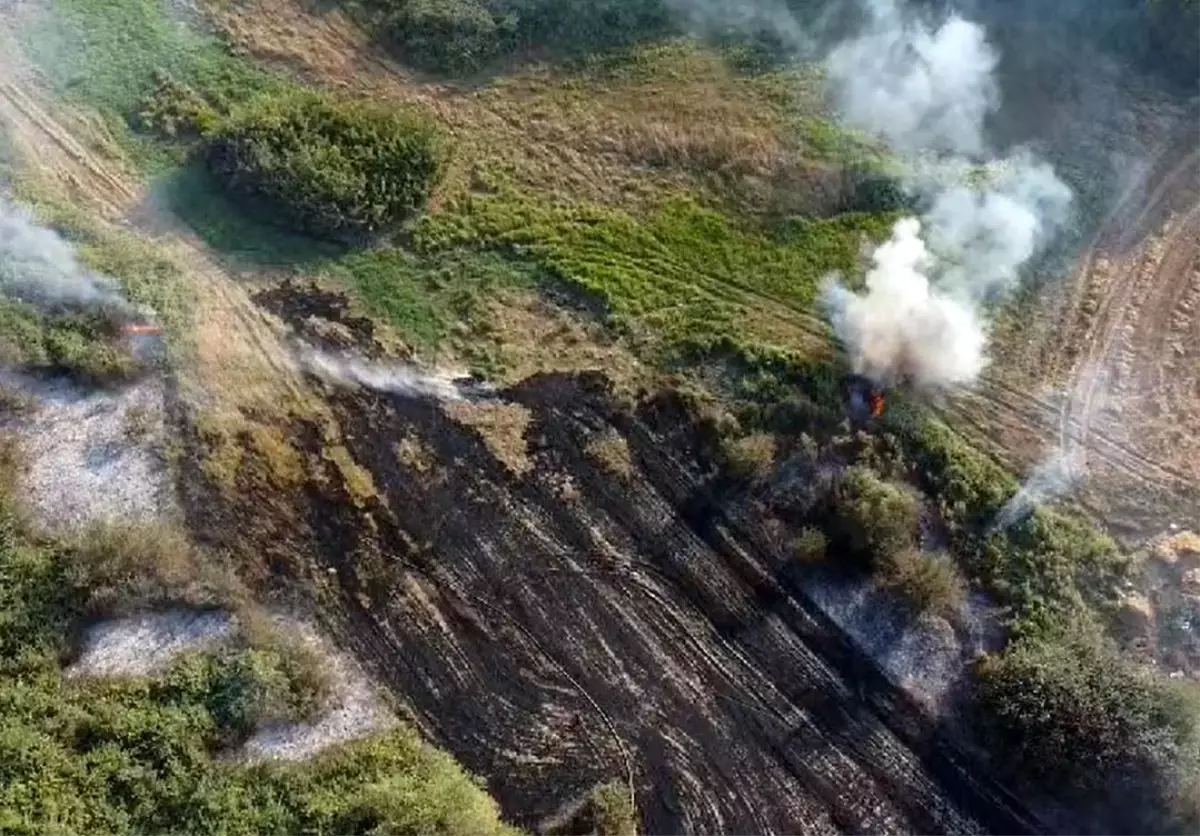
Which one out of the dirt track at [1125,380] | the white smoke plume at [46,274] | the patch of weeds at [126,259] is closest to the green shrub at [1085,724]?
the dirt track at [1125,380]

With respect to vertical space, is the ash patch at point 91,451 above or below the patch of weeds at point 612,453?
below

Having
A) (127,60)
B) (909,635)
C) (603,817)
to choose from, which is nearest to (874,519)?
(909,635)

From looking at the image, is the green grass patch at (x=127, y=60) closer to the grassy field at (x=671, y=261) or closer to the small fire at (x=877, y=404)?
the grassy field at (x=671, y=261)

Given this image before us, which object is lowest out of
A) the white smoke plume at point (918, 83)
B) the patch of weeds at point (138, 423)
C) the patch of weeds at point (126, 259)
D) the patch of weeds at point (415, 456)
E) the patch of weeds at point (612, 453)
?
the patch of weeds at point (138, 423)

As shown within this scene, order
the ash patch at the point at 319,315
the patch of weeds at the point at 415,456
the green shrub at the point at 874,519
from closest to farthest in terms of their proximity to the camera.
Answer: the green shrub at the point at 874,519
the patch of weeds at the point at 415,456
the ash patch at the point at 319,315

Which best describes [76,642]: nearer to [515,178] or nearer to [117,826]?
[117,826]

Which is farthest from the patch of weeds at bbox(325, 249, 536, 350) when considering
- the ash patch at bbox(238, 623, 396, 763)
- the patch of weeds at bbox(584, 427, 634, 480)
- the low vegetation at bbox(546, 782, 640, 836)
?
the low vegetation at bbox(546, 782, 640, 836)

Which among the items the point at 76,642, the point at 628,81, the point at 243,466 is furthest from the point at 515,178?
the point at 76,642
